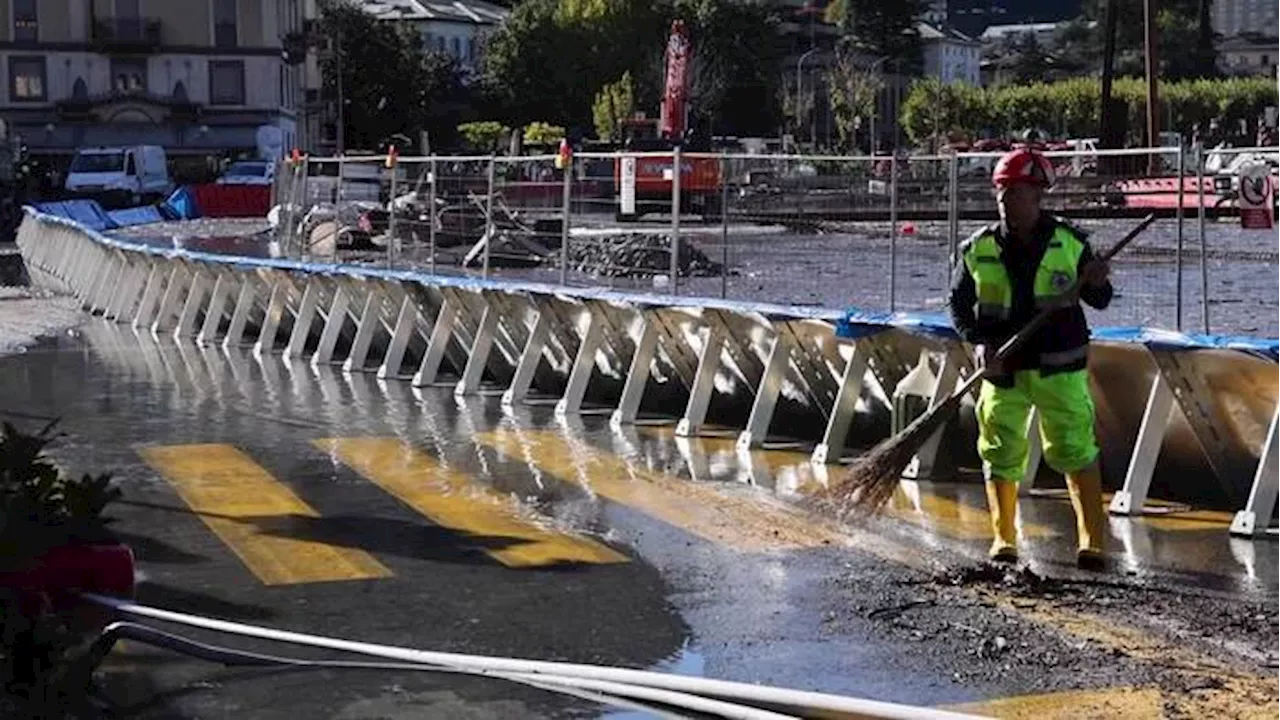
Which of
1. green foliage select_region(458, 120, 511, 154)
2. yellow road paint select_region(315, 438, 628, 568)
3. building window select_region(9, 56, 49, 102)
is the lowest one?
yellow road paint select_region(315, 438, 628, 568)

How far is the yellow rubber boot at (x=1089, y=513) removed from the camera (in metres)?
8.24

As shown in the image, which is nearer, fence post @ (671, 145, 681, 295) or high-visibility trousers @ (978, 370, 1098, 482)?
high-visibility trousers @ (978, 370, 1098, 482)

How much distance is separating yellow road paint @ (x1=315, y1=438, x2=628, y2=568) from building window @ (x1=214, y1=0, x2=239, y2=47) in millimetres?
69227

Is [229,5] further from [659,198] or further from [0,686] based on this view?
[0,686]

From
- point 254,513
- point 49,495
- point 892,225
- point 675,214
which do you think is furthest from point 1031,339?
point 675,214

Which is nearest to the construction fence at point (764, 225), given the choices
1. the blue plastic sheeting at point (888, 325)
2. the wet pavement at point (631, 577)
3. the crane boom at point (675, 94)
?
the blue plastic sheeting at point (888, 325)

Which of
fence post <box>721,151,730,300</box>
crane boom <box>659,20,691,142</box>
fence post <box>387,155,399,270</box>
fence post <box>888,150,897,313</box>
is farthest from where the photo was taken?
crane boom <box>659,20,691,142</box>

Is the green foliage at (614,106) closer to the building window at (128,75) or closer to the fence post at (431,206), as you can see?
the building window at (128,75)

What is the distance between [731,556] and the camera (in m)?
8.80

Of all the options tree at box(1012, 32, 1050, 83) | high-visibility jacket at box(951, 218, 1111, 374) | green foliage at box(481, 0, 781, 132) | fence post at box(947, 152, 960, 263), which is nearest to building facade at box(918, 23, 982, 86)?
tree at box(1012, 32, 1050, 83)

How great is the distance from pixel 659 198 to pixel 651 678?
11.9m

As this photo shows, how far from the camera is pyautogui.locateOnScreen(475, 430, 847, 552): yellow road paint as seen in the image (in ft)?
30.4

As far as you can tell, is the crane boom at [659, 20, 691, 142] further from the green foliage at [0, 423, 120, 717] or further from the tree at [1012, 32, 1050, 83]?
the tree at [1012, 32, 1050, 83]

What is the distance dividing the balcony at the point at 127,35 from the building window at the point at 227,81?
2454 millimetres
